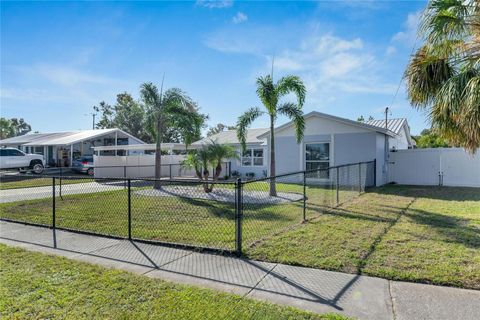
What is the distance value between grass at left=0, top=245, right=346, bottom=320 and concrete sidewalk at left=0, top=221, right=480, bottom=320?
0.24 meters

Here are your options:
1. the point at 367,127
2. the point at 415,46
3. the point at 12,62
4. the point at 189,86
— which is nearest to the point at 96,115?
the point at 189,86

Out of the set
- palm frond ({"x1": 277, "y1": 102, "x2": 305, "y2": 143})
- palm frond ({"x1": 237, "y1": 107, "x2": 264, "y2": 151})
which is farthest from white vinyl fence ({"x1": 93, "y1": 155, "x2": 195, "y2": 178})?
palm frond ({"x1": 277, "y1": 102, "x2": 305, "y2": 143})

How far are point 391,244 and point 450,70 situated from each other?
448 centimetres

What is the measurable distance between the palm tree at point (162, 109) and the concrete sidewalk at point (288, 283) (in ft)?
32.2

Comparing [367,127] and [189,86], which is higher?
[189,86]

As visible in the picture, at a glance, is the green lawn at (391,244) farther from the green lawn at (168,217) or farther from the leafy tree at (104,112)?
the leafy tree at (104,112)

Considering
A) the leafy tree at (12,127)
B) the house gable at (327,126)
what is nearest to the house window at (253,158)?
the house gable at (327,126)

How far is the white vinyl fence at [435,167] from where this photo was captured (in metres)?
14.3

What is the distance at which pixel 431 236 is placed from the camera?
233 inches

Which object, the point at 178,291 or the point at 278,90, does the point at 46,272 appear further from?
the point at 278,90

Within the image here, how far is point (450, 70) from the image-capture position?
6.98m

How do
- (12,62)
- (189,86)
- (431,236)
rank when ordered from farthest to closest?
(189,86), (12,62), (431,236)

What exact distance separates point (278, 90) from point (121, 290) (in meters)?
9.29

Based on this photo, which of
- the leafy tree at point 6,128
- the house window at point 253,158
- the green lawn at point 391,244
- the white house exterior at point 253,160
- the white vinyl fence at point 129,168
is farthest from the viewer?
the leafy tree at point 6,128
